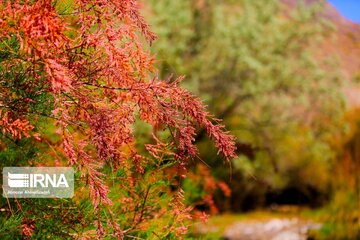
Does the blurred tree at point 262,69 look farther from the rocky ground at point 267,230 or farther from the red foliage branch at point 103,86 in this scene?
the red foliage branch at point 103,86

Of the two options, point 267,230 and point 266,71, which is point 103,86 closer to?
point 267,230

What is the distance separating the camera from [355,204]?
12031 mm

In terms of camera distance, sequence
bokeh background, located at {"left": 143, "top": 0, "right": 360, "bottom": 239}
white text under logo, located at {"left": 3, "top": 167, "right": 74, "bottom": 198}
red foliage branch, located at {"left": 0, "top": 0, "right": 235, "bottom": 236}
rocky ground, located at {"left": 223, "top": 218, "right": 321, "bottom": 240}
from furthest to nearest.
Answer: bokeh background, located at {"left": 143, "top": 0, "right": 360, "bottom": 239}, rocky ground, located at {"left": 223, "top": 218, "right": 321, "bottom": 240}, white text under logo, located at {"left": 3, "top": 167, "right": 74, "bottom": 198}, red foliage branch, located at {"left": 0, "top": 0, "right": 235, "bottom": 236}

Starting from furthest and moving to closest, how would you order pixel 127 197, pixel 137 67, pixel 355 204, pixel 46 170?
pixel 355 204 < pixel 127 197 < pixel 46 170 < pixel 137 67

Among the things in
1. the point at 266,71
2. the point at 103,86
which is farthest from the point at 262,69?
the point at 103,86

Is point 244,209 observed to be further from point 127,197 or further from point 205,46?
point 127,197

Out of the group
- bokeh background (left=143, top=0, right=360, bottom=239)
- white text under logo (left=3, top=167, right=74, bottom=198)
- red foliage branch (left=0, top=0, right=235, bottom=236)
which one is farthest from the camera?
bokeh background (left=143, top=0, right=360, bottom=239)

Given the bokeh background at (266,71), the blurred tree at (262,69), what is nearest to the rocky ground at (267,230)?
the bokeh background at (266,71)

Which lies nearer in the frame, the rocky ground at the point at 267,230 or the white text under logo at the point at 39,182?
the white text under logo at the point at 39,182

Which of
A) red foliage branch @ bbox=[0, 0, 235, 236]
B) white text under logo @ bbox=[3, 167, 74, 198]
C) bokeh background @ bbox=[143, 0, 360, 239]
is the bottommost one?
white text under logo @ bbox=[3, 167, 74, 198]

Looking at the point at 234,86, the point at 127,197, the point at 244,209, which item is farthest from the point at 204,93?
the point at 127,197

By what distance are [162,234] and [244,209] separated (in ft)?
71.9

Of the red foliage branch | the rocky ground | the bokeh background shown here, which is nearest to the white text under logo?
the red foliage branch

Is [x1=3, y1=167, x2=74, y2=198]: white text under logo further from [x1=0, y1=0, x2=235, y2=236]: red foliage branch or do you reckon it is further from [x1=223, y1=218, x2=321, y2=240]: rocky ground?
[x1=223, y1=218, x2=321, y2=240]: rocky ground
